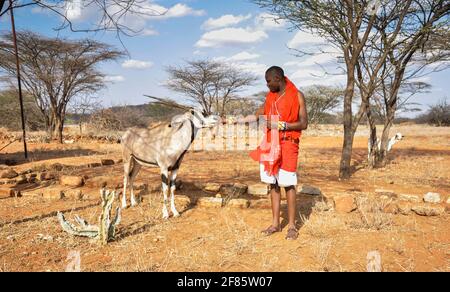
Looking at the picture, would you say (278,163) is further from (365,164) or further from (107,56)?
(107,56)

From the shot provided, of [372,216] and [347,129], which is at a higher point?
[347,129]

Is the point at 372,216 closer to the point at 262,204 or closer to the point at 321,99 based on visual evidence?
the point at 262,204

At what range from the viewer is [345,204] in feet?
18.0

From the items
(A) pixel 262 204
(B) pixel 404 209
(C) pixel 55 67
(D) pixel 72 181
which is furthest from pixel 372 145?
(C) pixel 55 67

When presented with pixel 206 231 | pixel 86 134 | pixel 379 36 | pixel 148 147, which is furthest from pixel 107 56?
pixel 206 231

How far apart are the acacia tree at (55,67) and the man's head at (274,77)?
58.0 feet

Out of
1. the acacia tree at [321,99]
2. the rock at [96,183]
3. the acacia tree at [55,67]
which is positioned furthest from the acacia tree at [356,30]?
the acacia tree at [321,99]

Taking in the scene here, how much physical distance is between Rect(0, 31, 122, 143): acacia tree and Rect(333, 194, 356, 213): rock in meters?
17.7

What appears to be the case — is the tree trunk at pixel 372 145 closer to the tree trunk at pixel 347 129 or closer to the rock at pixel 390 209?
the tree trunk at pixel 347 129

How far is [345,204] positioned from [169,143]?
2763 millimetres

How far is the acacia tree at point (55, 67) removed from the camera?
61.6 ft

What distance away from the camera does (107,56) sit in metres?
20.7

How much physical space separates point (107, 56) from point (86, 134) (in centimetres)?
526

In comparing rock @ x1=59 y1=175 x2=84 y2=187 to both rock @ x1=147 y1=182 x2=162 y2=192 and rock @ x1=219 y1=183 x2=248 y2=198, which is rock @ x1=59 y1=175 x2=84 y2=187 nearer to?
rock @ x1=147 y1=182 x2=162 y2=192
